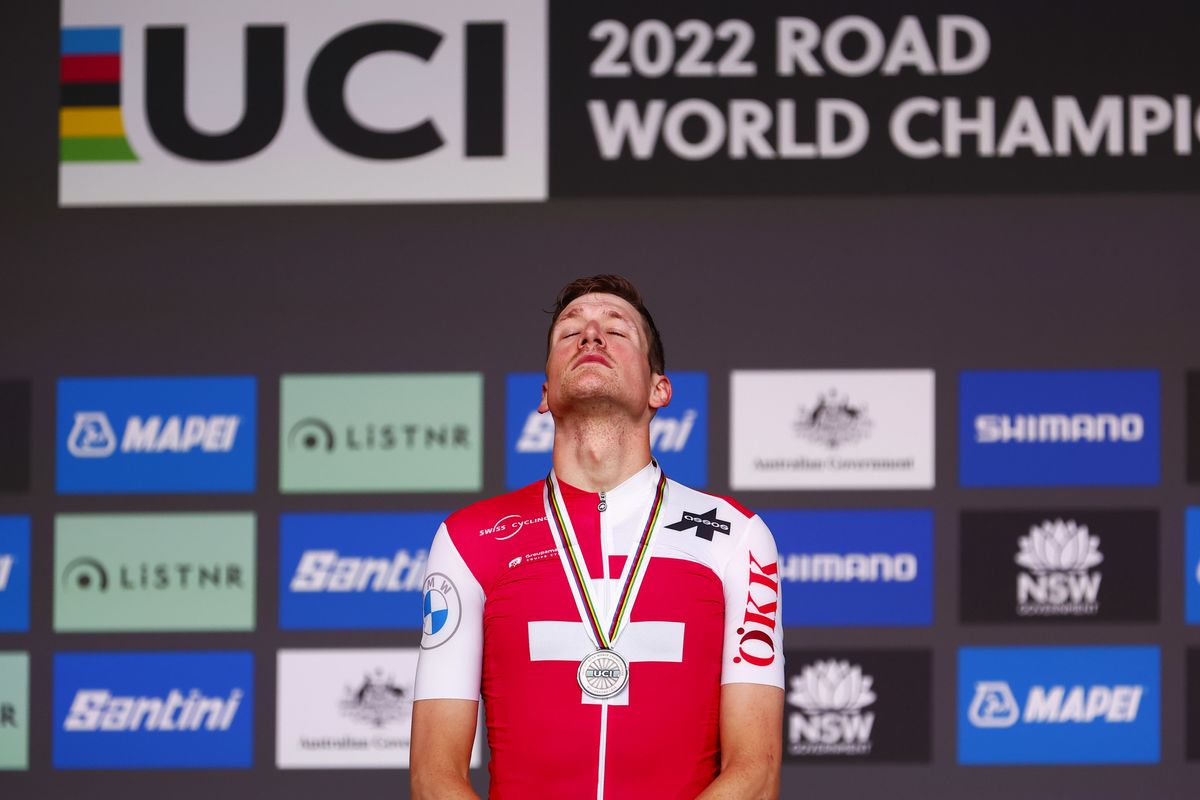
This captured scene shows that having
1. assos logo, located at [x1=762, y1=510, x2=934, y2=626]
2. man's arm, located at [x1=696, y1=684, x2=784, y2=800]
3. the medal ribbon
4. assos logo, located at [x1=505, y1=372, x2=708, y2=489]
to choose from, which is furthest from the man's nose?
assos logo, located at [x1=762, y1=510, x2=934, y2=626]

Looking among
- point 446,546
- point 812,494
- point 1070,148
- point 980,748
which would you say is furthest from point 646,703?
point 1070,148

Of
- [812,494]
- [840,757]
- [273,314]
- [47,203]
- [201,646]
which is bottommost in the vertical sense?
[840,757]

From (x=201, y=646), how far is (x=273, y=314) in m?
0.88

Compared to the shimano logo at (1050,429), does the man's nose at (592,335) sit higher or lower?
higher

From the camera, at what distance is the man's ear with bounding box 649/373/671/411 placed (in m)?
1.80

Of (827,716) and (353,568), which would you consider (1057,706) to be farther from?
(353,568)

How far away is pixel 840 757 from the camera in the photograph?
3.04 metres

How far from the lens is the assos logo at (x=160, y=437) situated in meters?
3.10

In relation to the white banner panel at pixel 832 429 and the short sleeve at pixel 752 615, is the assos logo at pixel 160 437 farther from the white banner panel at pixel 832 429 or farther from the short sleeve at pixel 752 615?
the short sleeve at pixel 752 615

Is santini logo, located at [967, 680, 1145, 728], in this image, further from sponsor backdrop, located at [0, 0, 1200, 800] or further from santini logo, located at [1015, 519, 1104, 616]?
santini logo, located at [1015, 519, 1104, 616]

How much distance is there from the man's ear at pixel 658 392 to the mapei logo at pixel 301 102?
4.67 feet

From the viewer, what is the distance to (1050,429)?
3076 mm

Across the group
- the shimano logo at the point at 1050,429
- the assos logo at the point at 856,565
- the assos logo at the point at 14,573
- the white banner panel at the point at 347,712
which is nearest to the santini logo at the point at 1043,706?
the assos logo at the point at 856,565

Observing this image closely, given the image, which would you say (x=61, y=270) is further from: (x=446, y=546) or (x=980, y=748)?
(x=980, y=748)
